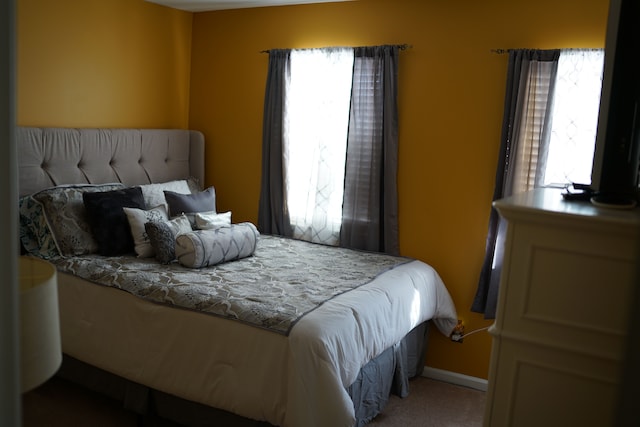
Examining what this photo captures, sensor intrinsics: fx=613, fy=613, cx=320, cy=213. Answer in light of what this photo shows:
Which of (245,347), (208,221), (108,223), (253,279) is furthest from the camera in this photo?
(208,221)

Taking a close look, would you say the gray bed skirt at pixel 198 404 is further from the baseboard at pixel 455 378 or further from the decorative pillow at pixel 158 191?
the decorative pillow at pixel 158 191

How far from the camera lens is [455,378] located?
3.53 meters

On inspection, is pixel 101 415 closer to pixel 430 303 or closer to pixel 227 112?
pixel 430 303

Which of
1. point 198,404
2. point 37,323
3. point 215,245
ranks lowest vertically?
point 198,404

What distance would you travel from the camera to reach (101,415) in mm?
2854

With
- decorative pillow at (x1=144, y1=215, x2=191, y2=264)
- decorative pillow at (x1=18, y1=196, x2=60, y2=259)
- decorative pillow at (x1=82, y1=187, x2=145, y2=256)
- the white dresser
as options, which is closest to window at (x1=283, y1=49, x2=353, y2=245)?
decorative pillow at (x1=144, y1=215, x2=191, y2=264)

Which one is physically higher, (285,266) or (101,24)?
(101,24)

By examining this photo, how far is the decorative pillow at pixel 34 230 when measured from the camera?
10.1ft

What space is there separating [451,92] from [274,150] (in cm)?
119

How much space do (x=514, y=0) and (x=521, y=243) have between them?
2271mm

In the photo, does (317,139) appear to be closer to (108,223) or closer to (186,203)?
(186,203)

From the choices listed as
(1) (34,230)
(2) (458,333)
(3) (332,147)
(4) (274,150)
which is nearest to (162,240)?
(1) (34,230)

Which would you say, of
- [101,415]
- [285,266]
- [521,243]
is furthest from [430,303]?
[521,243]

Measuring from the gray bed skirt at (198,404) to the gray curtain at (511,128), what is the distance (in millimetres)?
550
